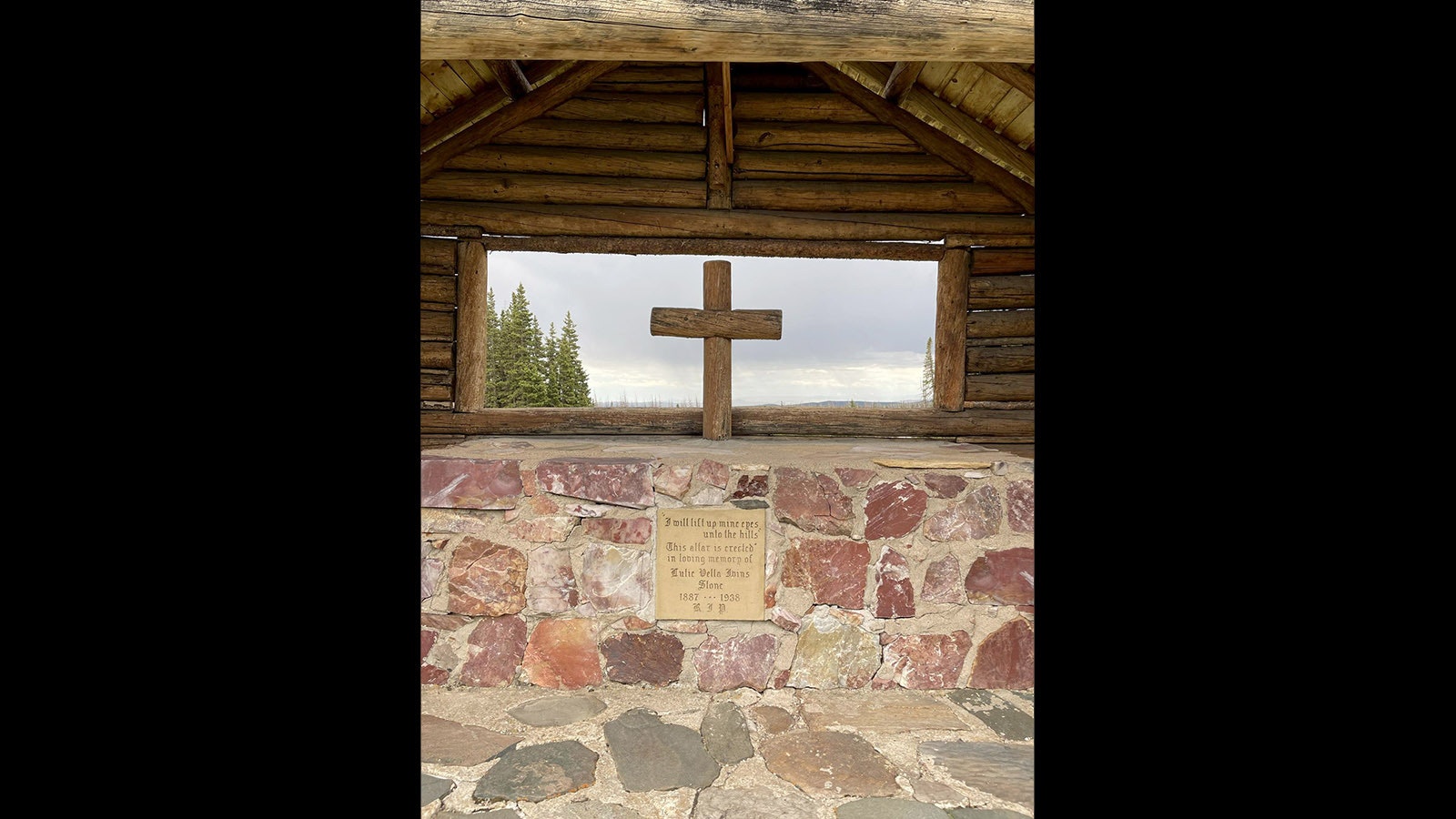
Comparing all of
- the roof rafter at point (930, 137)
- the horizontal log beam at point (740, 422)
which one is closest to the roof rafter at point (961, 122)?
the roof rafter at point (930, 137)

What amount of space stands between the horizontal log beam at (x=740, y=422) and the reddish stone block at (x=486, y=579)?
127 centimetres

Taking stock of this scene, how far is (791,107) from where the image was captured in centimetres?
430

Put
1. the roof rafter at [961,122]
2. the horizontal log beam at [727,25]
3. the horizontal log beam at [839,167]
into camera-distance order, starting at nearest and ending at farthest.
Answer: the horizontal log beam at [727,25] → the roof rafter at [961,122] → the horizontal log beam at [839,167]

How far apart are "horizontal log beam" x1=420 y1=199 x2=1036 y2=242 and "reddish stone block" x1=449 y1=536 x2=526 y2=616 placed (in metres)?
2.26

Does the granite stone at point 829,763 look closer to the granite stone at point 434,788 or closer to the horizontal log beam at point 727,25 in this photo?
the granite stone at point 434,788

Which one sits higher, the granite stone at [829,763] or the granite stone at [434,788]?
the granite stone at [434,788]

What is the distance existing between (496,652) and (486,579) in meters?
0.37

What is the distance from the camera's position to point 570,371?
54.8ft

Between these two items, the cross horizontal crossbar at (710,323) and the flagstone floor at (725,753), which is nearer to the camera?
the flagstone floor at (725,753)

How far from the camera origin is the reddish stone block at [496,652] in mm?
3025
